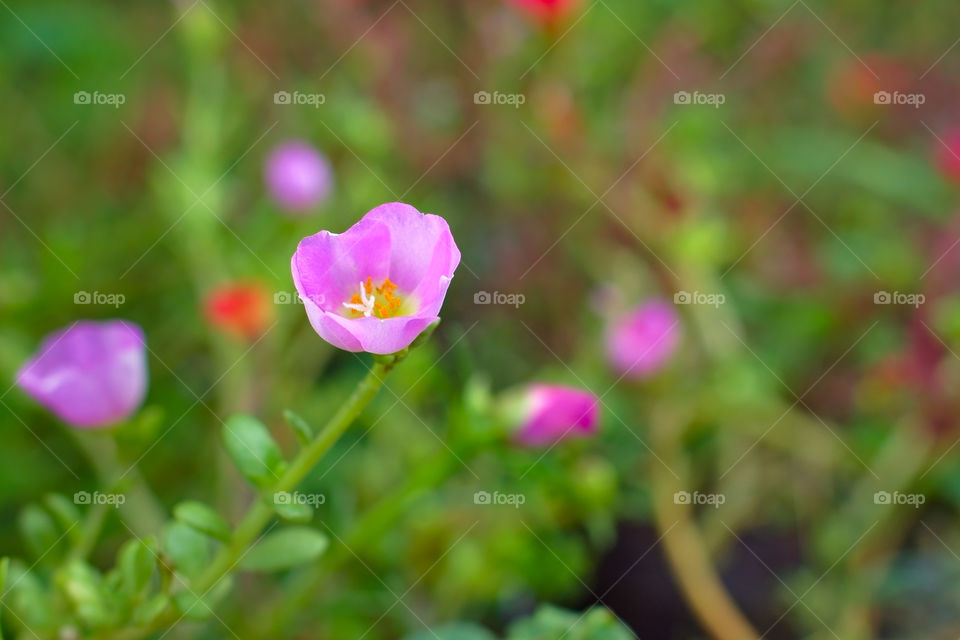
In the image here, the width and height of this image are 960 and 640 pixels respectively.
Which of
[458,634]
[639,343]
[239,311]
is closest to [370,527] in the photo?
[458,634]

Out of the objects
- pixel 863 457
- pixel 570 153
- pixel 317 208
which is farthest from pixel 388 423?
pixel 863 457

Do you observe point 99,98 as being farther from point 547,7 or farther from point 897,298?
point 897,298

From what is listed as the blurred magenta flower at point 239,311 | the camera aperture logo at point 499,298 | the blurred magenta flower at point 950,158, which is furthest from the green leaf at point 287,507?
the blurred magenta flower at point 950,158

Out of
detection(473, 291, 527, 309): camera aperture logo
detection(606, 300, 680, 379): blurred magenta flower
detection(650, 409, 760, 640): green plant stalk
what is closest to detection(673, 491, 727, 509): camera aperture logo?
detection(650, 409, 760, 640): green plant stalk

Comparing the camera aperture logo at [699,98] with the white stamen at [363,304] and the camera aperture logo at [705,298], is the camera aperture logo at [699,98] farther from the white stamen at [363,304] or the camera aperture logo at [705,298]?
the white stamen at [363,304]

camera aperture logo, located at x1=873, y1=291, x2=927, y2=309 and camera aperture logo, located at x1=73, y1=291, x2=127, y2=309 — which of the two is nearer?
camera aperture logo, located at x1=73, y1=291, x2=127, y2=309

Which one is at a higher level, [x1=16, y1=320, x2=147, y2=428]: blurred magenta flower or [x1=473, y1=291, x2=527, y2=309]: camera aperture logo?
[x1=16, y1=320, x2=147, y2=428]: blurred magenta flower

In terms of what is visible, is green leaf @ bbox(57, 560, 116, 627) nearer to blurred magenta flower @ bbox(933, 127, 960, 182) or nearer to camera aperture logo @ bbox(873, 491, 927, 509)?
camera aperture logo @ bbox(873, 491, 927, 509)

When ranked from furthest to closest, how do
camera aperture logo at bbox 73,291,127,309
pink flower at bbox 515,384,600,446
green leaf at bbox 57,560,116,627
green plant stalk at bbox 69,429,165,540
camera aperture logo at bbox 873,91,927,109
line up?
→ camera aperture logo at bbox 873,91,927,109 < camera aperture logo at bbox 73,291,127,309 < green plant stalk at bbox 69,429,165,540 < pink flower at bbox 515,384,600,446 < green leaf at bbox 57,560,116,627
